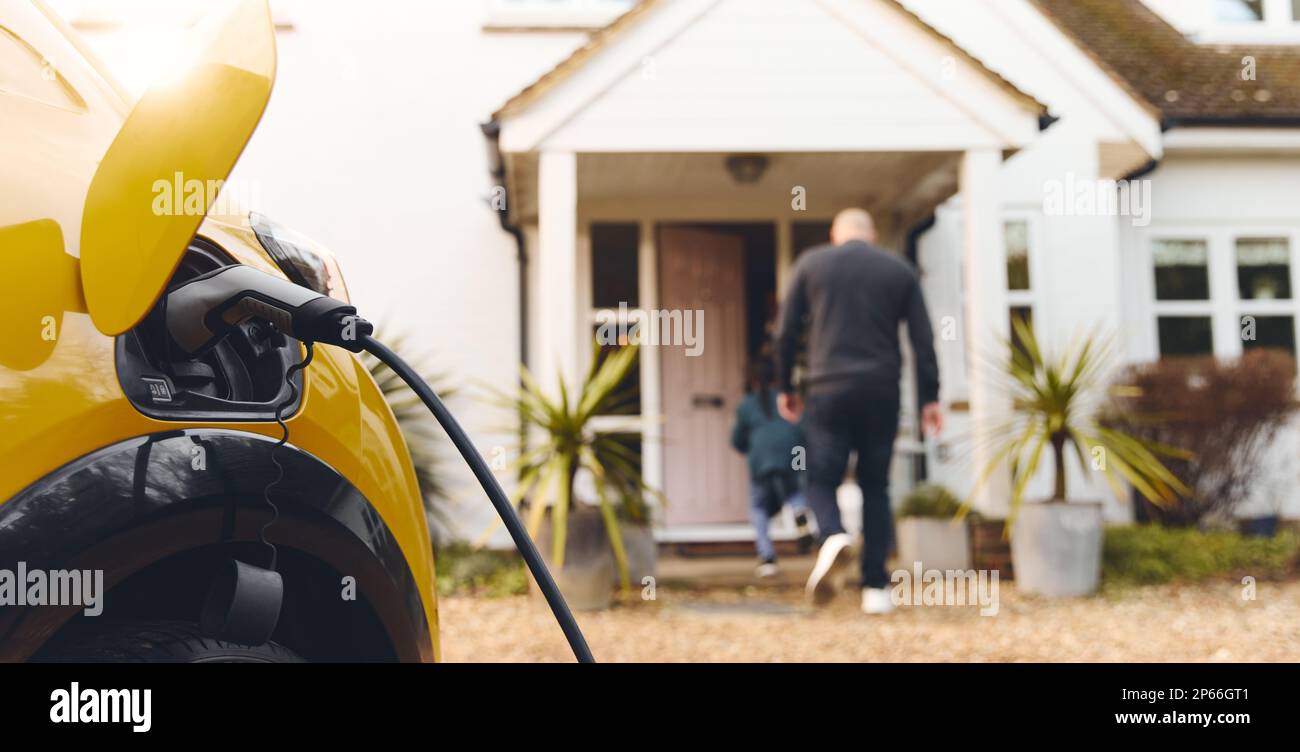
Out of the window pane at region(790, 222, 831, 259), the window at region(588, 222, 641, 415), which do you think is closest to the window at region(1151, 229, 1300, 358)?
the window pane at region(790, 222, 831, 259)

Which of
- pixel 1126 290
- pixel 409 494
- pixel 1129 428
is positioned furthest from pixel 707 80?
pixel 409 494

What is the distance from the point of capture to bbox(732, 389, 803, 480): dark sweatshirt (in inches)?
264

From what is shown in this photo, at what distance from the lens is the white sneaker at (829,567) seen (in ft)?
16.3

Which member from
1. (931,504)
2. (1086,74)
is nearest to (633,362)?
(931,504)

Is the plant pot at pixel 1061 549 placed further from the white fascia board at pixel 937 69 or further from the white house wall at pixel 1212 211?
the white house wall at pixel 1212 211

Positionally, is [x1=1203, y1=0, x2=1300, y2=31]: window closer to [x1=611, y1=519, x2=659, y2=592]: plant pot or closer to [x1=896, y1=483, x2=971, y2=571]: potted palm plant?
[x1=896, y1=483, x2=971, y2=571]: potted palm plant

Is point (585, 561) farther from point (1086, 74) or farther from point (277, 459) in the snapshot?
point (1086, 74)

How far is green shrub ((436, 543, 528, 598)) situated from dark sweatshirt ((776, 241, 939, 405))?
7.34ft

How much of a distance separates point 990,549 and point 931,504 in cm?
50

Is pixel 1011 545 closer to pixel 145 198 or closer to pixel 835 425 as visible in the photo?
pixel 835 425

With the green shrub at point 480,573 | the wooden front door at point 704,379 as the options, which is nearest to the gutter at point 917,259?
the wooden front door at point 704,379

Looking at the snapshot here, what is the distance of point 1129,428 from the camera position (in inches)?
290

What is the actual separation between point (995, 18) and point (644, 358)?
4.05 metres

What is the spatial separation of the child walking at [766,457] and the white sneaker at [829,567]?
1498 millimetres
